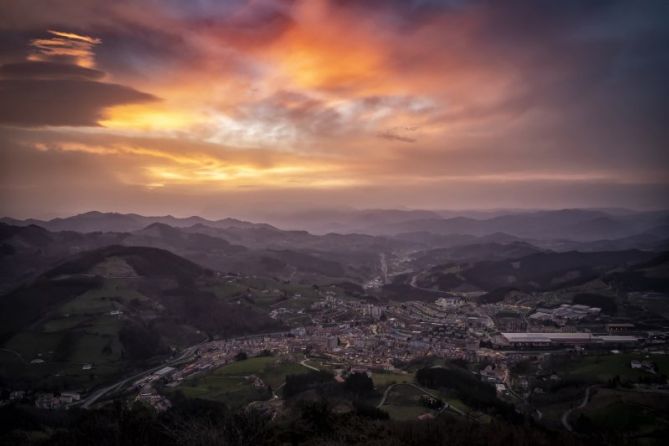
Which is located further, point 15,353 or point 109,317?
point 109,317

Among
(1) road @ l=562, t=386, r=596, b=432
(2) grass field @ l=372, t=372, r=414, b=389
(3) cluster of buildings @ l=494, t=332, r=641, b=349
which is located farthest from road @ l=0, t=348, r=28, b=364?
(3) cluster of buildings @ l=494, t=332, r=641, b=349

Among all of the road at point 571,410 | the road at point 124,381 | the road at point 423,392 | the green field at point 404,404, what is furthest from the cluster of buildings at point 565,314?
the road at point 124,381

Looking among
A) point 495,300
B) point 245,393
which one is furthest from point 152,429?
point 495,300

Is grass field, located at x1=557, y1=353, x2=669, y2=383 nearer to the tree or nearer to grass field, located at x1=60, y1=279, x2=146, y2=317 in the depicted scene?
the tree

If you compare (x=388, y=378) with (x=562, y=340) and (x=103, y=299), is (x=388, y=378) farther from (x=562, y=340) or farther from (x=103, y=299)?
(x=103, y=299)

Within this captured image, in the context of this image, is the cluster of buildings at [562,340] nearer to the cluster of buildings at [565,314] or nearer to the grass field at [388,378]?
the cluster of buildings at [565,314]

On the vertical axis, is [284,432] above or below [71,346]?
above

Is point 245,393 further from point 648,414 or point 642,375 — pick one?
point 642,375

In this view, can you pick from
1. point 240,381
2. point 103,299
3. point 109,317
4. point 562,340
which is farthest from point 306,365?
point 103,299
